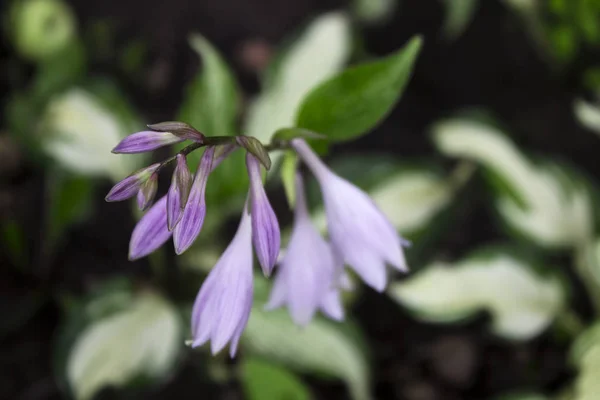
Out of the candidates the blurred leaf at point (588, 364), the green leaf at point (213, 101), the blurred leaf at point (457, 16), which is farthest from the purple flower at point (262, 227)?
the blurred leaf at point (457, 16)

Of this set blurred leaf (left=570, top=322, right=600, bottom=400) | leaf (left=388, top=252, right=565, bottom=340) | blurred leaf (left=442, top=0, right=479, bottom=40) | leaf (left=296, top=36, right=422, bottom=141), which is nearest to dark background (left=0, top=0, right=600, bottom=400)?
blurred leaf (left=442, top=0, right=479, bottom=40)

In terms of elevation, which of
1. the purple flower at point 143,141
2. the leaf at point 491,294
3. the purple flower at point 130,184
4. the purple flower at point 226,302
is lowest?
the leaf at point 491,294

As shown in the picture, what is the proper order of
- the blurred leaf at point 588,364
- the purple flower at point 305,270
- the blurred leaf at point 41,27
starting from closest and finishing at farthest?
the purple flower at point 305,270, the blurred leaf at point 588,364, the blurred leaf at point 41,27

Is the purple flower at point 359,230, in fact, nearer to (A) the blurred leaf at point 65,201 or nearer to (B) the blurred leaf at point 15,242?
(A) the blurred leaf at point 65,201

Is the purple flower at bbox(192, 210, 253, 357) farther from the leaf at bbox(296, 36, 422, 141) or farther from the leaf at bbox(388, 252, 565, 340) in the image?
the leaf at bbox(388, 252, 565, 340)

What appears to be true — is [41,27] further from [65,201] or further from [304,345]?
[304,345]

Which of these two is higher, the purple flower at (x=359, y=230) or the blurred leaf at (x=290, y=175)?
the blurred leaf at (x=290, y=175)

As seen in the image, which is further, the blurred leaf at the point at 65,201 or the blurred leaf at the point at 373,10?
the blurred leaf at the point at 373,10
